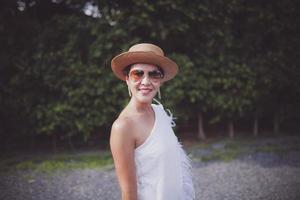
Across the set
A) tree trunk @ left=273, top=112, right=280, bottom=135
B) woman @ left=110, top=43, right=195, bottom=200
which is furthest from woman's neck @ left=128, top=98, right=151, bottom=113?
tree trunk @ left=273, top=112, right=280, bottom=135

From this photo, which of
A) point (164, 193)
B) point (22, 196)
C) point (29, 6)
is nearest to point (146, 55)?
point (164, 193)

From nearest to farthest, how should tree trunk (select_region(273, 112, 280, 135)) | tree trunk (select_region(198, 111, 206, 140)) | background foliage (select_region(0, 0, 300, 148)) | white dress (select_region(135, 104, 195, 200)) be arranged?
1. white dress (select_region(135, 104, 195, 200))
2. background foliage (select_region(0, 0, 300, 148))
3. tree trunk (select_region(198, 111, 206, 140))
4. tree trunk (select_region(273, 112, 280, 135))

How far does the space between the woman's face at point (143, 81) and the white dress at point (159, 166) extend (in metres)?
0.20

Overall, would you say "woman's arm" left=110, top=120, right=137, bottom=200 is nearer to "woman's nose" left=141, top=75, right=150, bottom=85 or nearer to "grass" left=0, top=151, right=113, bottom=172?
"woman's nose" left=141, top=75, right=150, bottom=85

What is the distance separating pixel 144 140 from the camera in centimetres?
218

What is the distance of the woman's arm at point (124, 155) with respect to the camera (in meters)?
2.02

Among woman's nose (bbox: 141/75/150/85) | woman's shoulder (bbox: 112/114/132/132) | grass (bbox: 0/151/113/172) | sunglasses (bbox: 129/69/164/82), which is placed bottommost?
grass (bbox: 0/151/113/172)

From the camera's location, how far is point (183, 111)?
7641mm

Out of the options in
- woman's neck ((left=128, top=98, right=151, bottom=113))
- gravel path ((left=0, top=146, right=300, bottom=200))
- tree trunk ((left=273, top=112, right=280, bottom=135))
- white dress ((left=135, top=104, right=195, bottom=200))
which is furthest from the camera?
tree trunk ((left=273, top=112, right=280, bottom=135))

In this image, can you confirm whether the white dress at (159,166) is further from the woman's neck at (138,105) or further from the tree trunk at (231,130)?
the tree trunk at (231,130)

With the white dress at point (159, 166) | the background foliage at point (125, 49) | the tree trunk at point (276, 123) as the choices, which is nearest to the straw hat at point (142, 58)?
the white dress at point (159, 166)

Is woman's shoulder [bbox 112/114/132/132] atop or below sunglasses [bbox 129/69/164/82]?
below

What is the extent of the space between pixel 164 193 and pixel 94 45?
525cm

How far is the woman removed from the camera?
2053 mm
